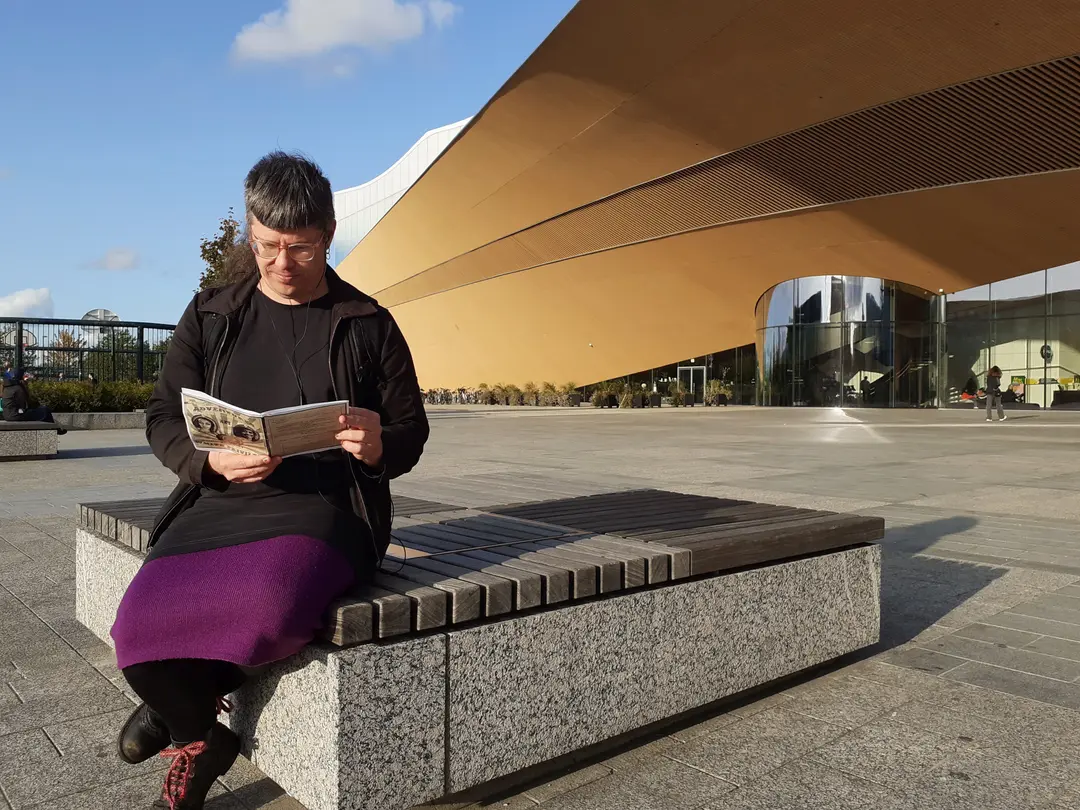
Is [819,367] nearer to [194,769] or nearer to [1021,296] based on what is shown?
[1021,296]

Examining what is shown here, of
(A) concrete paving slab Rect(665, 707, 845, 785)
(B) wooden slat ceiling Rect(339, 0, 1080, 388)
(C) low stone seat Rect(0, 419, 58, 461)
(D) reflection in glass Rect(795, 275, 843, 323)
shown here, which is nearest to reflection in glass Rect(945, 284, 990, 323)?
(B) wooden slat ceiling Rect(339, 0, 1080, 388)

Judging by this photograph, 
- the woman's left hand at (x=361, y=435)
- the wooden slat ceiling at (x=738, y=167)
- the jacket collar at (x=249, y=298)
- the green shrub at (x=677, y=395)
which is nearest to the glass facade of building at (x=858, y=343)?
the wooden slat ceiling at (x=738, y=167)

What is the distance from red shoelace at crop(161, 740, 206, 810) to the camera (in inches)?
94.5

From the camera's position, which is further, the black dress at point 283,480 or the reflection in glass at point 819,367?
the reflection in glass at point 819,367

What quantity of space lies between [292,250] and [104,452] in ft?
45.0

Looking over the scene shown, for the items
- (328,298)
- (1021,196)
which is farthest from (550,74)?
(328,298)

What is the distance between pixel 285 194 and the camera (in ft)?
8.86

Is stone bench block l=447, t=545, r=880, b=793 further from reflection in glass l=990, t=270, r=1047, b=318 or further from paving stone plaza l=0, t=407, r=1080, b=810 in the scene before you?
reflection in glass l=990, t=270, r=1047, b=318

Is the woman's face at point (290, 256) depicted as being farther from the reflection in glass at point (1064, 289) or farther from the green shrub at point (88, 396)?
the reflection in glass at point (1064, 289)

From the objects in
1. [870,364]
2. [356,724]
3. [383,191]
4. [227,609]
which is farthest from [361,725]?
[383,191]

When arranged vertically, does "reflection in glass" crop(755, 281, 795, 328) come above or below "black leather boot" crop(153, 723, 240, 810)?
above

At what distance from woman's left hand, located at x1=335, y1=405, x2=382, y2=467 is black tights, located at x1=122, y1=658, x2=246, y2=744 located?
2.26ft

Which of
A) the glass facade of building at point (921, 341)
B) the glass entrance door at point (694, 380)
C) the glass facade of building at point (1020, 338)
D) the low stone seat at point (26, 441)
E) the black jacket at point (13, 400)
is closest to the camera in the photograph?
the low stone seat at point (26, 441)

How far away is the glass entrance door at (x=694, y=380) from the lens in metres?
50.0
